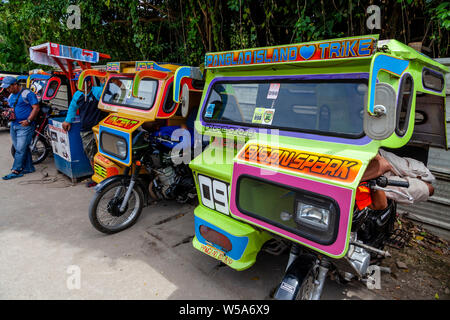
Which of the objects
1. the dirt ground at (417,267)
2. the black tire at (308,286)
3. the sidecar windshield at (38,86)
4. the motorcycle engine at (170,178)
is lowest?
the dirt ground at (417,267)

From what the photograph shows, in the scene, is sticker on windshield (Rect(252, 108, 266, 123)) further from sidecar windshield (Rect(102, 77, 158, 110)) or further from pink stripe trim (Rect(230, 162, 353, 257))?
sidecar windshield (Rect(102, 77, 158, 110))

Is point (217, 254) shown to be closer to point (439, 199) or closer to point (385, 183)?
point (385, 183)

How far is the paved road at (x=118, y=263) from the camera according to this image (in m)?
2.62

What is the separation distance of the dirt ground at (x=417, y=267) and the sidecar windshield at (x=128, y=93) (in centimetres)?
332

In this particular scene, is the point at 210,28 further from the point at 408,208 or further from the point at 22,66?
the point at 22,66

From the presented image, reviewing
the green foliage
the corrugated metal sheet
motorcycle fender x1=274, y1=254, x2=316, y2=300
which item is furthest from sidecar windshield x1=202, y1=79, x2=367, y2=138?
the green foliage

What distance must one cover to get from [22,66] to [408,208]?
14894 millimetres

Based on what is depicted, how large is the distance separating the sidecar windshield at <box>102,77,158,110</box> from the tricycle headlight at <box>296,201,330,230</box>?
100 inches

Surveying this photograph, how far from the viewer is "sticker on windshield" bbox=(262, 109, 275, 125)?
2.36 m

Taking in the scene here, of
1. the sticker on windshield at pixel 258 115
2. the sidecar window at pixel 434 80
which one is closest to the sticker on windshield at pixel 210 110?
the sticker on windshield at pixel 258 115

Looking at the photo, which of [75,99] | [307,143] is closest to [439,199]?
[307,143]

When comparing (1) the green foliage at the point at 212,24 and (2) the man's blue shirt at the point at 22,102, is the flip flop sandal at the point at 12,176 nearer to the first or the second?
(2) the man's blue shirt at the point at 22,102

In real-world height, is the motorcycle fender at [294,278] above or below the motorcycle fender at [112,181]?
below
